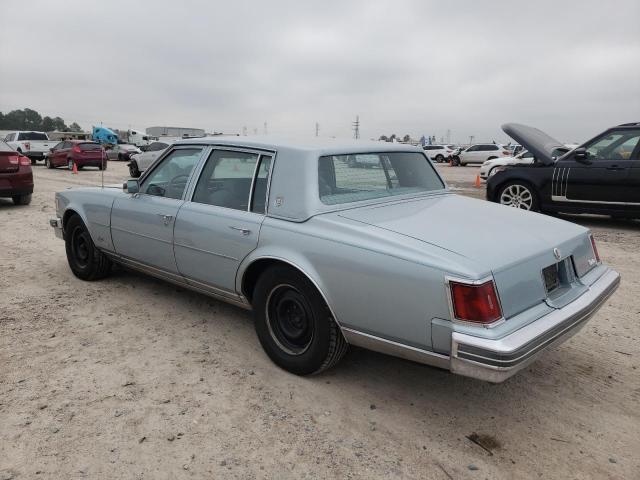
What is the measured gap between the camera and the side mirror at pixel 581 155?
823 cm

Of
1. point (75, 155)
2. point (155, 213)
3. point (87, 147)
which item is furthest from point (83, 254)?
point (87, 147)

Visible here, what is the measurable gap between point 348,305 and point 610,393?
1.71 m

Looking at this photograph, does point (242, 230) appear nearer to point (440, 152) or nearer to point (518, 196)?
point (518, 196)

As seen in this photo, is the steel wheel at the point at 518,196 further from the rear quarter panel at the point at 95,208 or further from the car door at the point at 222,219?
the rear quarter panel at the point at 95,208

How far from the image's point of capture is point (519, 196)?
8992mm

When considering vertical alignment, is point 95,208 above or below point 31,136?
below

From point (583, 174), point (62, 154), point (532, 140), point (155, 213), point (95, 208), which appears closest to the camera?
point (155, 213)

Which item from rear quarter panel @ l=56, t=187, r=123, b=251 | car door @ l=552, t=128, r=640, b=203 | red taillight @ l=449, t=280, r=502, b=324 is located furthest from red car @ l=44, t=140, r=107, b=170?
red taillight @ l=449, t=280, r=502, b=324

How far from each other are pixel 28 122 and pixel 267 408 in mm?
101279

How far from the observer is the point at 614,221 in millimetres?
9117

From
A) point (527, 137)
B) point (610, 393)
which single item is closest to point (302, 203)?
point (610, 393)

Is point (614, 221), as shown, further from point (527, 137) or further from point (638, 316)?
point (638, 316)

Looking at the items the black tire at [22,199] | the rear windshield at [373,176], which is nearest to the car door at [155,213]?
the rear windshield at [373,176]

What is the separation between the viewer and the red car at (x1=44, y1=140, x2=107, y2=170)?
2188 cm
